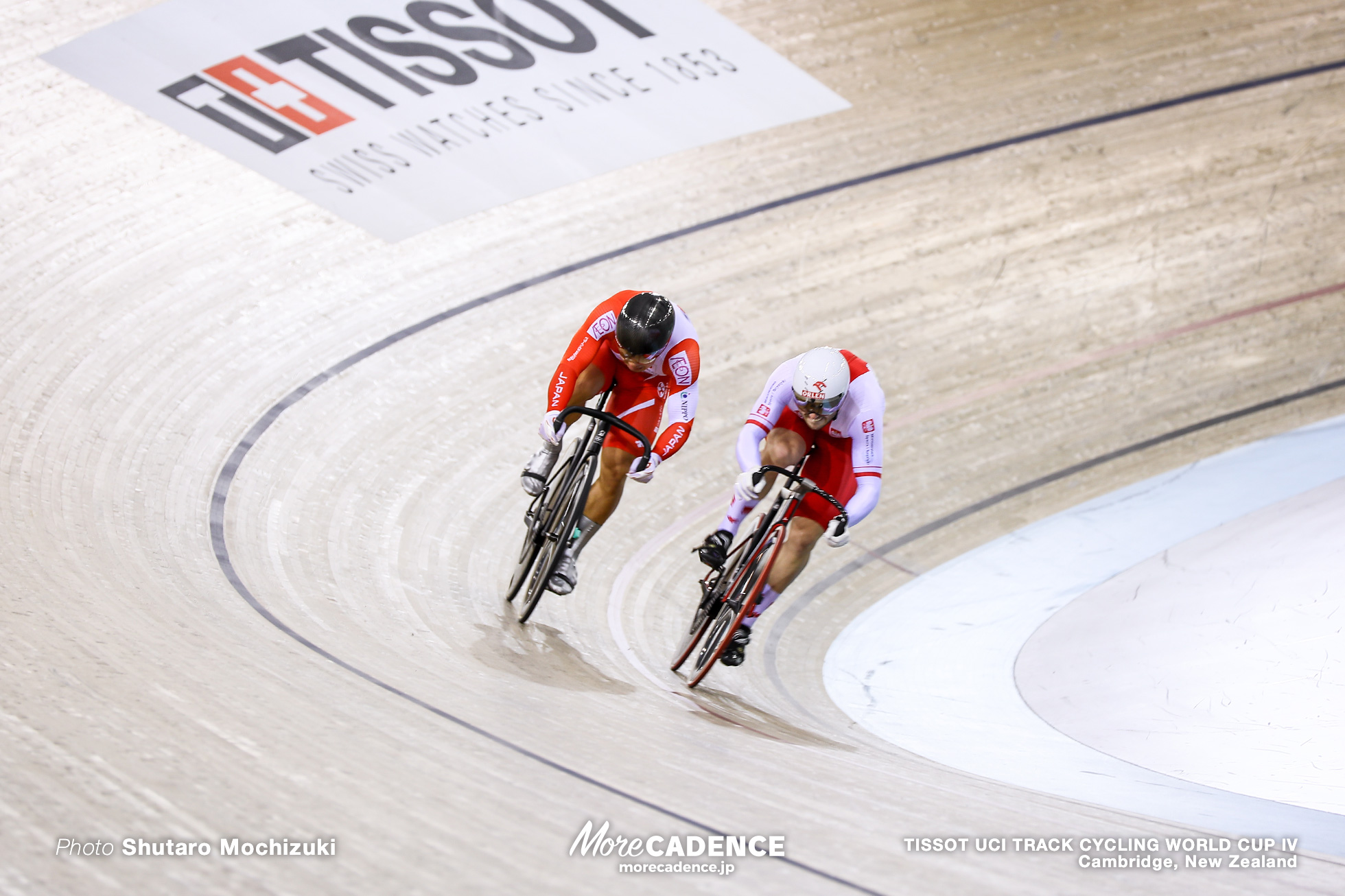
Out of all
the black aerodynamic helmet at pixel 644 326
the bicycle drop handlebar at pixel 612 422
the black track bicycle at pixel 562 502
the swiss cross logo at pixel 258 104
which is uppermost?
the swiss cross logo at pixel 258 104

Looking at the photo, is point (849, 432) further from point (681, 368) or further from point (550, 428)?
point (550, 428)

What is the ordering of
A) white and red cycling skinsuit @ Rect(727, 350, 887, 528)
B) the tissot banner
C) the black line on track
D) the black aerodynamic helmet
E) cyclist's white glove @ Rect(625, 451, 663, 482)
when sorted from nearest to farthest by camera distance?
the black line on track
the black aerodynamic helmet
cyclist's white glove @ Rect(625, 451, 663, 482)
white and red cycling skinsuit @ Rect(727, 350, 887, 528)
the tissot banner

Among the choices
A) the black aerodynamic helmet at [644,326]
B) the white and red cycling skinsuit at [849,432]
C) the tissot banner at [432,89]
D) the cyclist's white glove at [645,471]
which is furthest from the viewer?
the tissot banner at [432,89]

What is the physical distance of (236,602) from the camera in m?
2.87

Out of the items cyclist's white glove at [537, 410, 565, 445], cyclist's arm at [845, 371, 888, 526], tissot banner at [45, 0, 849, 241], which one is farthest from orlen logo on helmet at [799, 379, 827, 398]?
tissot banner at [45, 0, 849, 241]

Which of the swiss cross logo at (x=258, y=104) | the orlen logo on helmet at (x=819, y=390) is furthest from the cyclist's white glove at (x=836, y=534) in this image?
the swiss cross logo at (x=258, y=104)

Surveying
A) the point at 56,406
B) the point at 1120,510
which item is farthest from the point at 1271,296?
the point at 56,406

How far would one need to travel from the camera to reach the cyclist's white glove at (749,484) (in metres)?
3.25

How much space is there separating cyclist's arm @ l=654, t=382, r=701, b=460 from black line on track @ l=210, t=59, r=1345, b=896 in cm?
117

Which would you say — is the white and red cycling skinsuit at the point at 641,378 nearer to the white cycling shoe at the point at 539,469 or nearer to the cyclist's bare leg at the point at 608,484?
the cyclist's bare leg at the point at 608,484

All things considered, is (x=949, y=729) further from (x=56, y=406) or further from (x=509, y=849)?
(x=56, y=406)

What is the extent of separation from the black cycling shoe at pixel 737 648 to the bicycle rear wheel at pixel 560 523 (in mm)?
601

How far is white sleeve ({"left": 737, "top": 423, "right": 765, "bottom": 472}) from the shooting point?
329cm

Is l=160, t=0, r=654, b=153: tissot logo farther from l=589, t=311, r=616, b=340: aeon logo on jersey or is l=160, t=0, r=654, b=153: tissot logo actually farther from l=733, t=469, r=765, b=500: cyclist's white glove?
l=733, t=469, r=765, b=500: cyclist's white glove
